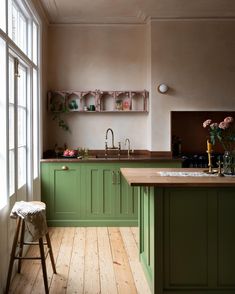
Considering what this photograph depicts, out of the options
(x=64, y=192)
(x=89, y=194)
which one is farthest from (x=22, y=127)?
(x=89, y=194)

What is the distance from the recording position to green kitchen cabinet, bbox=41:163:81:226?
4.80 metres

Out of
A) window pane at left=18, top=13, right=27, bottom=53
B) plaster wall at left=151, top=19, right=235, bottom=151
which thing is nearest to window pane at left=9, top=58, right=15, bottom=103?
window pane at left=18, top=13, right=27, bottom=53

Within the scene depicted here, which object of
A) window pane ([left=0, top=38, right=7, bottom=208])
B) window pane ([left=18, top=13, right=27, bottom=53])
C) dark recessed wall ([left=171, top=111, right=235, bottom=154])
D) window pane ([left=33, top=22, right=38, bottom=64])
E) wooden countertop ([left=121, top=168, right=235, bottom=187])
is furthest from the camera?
dark recessed wall ([left=171, top=111, right=235, bottom=154])

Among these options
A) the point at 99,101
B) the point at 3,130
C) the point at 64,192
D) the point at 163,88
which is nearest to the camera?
the point at 3,130

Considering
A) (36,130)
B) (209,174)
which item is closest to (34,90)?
(36,130)

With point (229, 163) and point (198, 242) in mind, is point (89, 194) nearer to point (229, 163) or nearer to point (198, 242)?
point (229, 163)

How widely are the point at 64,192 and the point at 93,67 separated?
1.93 meters

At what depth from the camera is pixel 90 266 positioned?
344cm

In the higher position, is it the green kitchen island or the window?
the window

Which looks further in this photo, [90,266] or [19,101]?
[19,101]

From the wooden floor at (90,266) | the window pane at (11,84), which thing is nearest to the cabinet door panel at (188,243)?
the wooden floor at (90,266)

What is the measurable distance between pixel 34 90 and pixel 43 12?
45.0 inches

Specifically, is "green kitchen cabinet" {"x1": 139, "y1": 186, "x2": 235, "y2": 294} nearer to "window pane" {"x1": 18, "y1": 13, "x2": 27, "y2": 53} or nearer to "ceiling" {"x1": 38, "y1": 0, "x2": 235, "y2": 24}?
"window pane" {"x1": 18, "y1": 13, "x2": 27, "y2": 53}

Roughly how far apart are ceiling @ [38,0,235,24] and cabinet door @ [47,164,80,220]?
2122 mm
